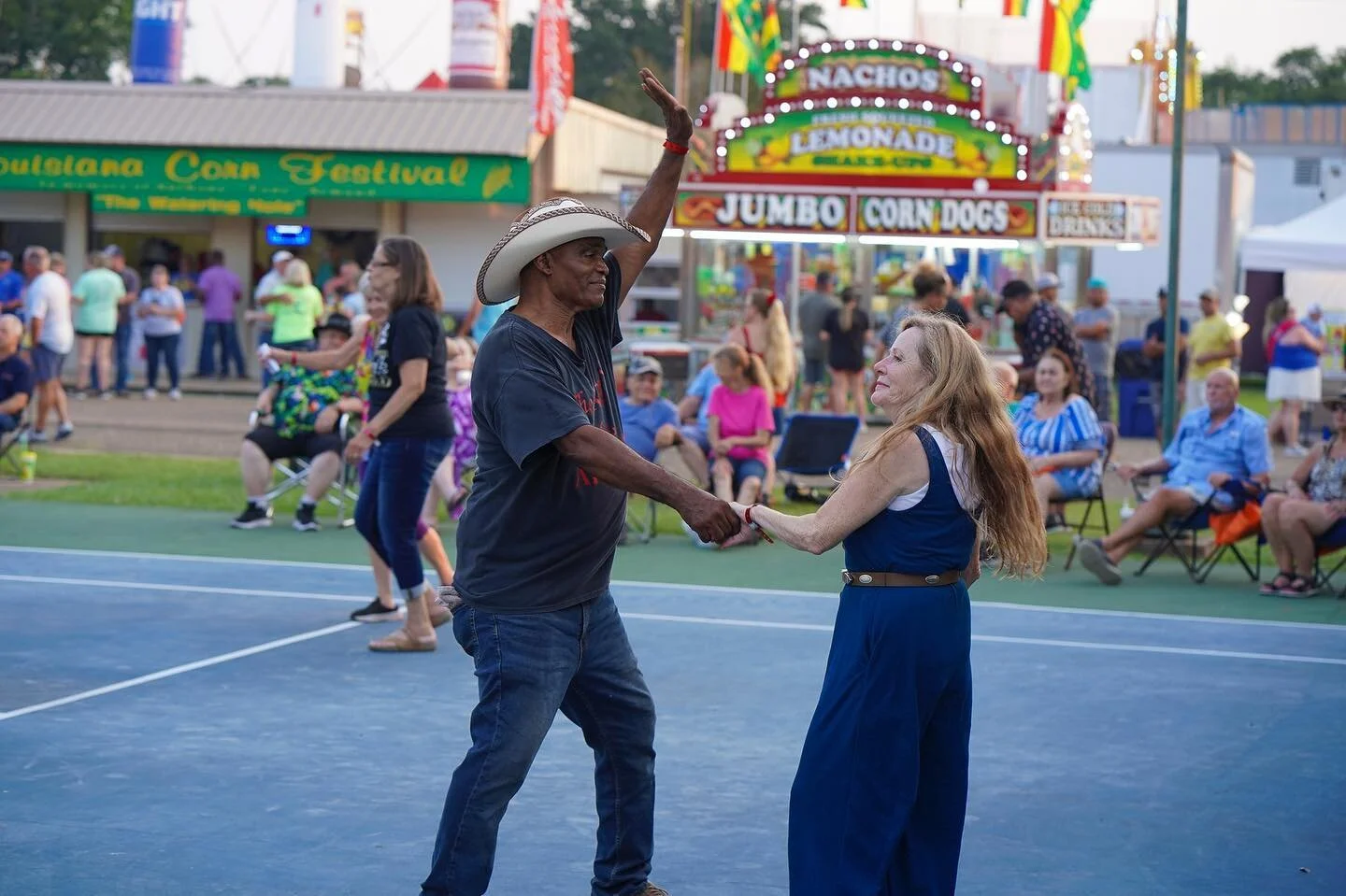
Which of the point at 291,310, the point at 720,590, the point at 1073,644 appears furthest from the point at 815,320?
the point at 1073,644

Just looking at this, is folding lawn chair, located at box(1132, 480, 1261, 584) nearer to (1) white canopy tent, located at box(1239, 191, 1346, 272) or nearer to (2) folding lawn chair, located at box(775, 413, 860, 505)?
(2) folding lawn chair, located at box(775, 413, 860, 505)

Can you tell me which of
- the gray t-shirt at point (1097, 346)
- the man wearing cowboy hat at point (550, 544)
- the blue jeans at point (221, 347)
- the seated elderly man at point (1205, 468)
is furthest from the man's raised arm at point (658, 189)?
the blue jeans at point (221, 347)

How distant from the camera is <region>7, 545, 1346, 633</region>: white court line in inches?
418

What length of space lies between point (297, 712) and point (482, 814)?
3.20m

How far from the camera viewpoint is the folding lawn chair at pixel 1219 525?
38.5ft

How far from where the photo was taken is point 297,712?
7809 mm

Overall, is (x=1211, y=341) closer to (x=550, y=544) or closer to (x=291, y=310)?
(x=291, y=310)

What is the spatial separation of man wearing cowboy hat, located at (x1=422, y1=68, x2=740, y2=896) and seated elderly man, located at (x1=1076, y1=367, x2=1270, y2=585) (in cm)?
723

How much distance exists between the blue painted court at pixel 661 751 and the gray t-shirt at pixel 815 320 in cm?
1118

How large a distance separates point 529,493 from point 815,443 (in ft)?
33.2

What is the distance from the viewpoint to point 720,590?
11578mm

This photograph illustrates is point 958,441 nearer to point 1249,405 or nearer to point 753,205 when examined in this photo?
point 753,205

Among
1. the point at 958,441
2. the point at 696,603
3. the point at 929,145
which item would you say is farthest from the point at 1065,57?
the point at 958,441

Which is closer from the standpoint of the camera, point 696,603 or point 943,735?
point 943,735
